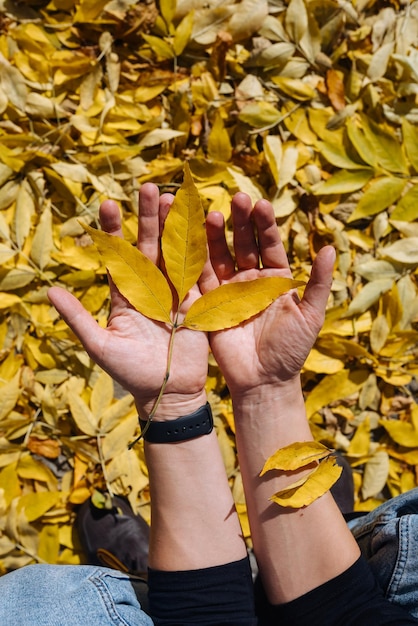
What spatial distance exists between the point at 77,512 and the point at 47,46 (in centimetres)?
100

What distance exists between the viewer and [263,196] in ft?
3.97

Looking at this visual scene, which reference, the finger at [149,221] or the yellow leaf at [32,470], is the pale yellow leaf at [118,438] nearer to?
the yellow leaf at [32,470]

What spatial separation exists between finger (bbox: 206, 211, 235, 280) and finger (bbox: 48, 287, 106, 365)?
0.23 meters

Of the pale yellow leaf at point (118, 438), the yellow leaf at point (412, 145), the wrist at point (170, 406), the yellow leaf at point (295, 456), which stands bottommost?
the pale yellow leaf at point (118, 438)

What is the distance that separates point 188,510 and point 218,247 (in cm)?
44

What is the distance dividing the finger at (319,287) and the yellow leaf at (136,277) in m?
0.21

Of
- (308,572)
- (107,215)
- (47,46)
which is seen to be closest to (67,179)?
(47,46)

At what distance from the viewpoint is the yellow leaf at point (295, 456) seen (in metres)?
0.88

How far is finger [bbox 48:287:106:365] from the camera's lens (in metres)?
0.78

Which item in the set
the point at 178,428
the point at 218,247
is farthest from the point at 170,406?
the point at 218,247

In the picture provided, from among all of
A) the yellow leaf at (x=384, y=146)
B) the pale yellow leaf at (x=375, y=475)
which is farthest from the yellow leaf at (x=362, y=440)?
the yellow leaf at (x=384, y=146)

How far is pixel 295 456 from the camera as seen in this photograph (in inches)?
35.4

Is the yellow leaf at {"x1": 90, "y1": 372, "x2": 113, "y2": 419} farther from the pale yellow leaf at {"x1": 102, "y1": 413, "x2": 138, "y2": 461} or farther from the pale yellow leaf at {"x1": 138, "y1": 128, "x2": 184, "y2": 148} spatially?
the pale yellow leaf at {"x1": 138, "y1": 128, "x2": 184, "y2": 148}

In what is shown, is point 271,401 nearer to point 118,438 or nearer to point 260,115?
point 118,438
